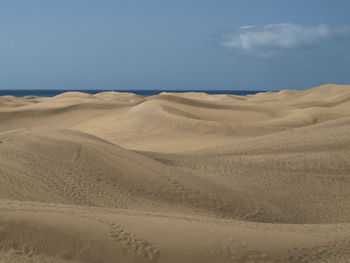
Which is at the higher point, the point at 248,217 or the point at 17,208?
the point at 17,208

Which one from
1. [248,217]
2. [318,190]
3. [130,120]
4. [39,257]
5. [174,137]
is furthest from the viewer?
[130,120]

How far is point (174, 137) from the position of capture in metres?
21.6

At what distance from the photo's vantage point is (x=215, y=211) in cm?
888

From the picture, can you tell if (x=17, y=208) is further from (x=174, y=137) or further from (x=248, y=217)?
(x=174, y=137)

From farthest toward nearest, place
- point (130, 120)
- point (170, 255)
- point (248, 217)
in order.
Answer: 1. point (130, 120)
2. point (248, 217)
3. point (170, 255)

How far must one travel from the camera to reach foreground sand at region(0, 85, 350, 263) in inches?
183

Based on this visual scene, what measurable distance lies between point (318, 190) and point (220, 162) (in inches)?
118

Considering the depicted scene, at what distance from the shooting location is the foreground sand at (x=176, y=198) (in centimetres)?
464

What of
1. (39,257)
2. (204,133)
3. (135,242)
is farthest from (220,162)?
(204,133)

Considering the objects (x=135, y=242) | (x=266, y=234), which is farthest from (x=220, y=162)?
(x=135, y=242)

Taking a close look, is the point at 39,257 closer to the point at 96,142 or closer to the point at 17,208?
the point at 17,208

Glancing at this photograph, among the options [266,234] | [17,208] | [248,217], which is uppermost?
[17,208]

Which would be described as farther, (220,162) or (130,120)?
(130,120)

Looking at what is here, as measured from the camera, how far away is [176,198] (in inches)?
359
